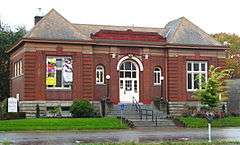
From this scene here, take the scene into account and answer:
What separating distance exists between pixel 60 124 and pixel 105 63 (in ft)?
38.6

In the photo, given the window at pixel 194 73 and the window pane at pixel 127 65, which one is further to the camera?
the window at pixel 194 73

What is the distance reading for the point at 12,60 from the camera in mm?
49844

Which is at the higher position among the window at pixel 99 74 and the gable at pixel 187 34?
the gable at pixel 187 34

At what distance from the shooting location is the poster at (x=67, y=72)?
142 feet

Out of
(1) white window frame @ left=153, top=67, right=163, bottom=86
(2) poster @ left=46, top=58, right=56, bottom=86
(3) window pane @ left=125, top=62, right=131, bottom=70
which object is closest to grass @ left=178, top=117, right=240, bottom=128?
(1) white window frame @ left=153, top=67, right=163, bottom=86

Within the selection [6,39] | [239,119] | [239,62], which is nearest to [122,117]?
[239,119]

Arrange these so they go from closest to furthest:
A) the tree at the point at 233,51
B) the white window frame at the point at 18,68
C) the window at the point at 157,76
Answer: the white window frame at the point at 18,68 → the window at the point at 157,76 → the tree at the point at 233,51

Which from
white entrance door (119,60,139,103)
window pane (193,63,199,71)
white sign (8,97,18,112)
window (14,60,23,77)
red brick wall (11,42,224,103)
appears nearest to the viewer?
white sign (8,97,18,112)

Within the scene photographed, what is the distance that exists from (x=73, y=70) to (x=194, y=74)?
11.3 meters

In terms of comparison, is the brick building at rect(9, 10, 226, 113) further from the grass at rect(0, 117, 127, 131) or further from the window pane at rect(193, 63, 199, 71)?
the grass at rect(0, 117, 127, 131)

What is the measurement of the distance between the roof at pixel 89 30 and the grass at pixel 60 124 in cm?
972

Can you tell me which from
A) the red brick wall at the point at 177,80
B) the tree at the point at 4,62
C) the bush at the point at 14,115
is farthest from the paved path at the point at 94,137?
the tree at the point at 4,62

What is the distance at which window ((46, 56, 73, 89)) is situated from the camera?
141 feet

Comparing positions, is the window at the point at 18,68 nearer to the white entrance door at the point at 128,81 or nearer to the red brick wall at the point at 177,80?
the white entrance door at the point at 128,81
